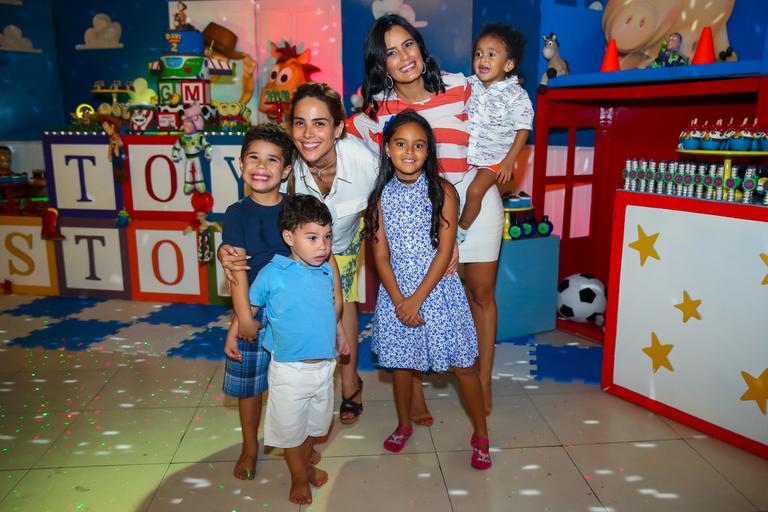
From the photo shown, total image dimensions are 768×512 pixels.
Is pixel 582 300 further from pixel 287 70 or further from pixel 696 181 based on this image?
pixel 287 70

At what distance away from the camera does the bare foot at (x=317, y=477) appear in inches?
76.8

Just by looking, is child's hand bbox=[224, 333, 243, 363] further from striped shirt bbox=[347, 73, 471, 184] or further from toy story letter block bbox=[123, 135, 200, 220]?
toy story letter block bbox=[123, 135, 200, 220]

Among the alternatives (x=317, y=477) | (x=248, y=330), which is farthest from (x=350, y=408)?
(x=248, y=330)

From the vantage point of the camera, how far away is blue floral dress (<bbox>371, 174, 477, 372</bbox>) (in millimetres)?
1958

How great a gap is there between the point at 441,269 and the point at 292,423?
0.67m

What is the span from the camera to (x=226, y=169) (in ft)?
12.4

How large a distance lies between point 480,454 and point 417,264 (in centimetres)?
70

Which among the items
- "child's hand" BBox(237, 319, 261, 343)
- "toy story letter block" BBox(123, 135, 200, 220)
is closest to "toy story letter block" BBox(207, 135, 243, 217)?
"toy story letter block" BBox(123, 135, 200, 220)

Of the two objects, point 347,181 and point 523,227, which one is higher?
point 347,181

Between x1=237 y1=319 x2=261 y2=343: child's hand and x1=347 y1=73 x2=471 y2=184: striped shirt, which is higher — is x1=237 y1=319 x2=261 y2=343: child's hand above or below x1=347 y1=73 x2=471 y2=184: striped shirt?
below

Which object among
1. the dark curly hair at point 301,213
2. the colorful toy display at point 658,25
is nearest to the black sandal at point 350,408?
the dark curly hair at point 301,213

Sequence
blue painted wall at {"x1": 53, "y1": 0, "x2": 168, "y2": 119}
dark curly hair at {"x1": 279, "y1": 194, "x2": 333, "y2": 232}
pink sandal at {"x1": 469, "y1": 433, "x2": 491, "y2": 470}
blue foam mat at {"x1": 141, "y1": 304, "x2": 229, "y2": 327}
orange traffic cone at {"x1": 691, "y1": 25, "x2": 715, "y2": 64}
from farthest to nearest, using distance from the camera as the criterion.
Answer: blue painted wall at {"x1": 53, "y1": 0, "x2": 168, "y2": 119}, blue foam mat at {"x1": 141, "y1": 304, "x2": 229, "y2": 327}, orange traffic cone at {"x1": 691, "y1": 25, "x2": 715, "y2": 64}, pink sandal at {"x1": 469, "y1": 433, "x2": 491, "y2": 470}, dark curly hair at {"x1": 279, "y1": 194, "x2": 333, "y2": 232}

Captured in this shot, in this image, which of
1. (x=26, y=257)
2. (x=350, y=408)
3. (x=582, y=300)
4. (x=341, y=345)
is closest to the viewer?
(x=341, y=345)

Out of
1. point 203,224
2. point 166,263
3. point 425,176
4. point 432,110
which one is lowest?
point 166,263
